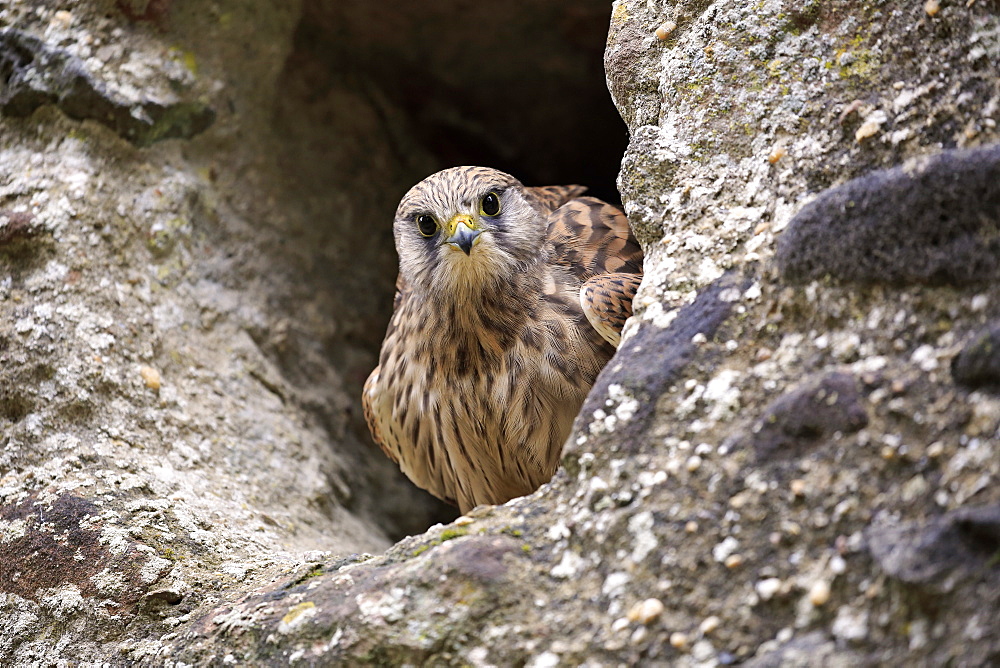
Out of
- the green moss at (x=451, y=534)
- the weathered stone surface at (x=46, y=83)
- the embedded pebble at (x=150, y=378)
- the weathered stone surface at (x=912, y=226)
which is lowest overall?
the green moss at (x=451, y=534)

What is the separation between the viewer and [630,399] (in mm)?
2062

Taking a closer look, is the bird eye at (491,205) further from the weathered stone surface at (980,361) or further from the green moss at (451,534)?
the weathered stone surface at (980,361)

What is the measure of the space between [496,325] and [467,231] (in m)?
0.33

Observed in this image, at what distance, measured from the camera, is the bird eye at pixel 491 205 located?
10.5 ft

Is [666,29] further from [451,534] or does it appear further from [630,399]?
[451,534]

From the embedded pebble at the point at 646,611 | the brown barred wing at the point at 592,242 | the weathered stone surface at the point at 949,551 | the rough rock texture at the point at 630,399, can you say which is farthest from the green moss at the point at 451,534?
the brown barred wing at the point at 592,242

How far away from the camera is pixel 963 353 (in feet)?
5.58

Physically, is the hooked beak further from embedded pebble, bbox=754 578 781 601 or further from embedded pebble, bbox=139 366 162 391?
embedded pebble, bbox=754 578 781 601

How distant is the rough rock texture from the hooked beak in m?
0.67

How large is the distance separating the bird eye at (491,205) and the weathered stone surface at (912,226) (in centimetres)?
138

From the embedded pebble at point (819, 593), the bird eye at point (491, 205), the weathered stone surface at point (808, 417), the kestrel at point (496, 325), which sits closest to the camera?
the embedded pebble at point (819, 593)

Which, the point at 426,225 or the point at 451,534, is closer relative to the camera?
the point at 451,534

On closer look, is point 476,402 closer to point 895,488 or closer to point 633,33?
point 633,33

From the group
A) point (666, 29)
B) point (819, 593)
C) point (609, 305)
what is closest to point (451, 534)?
point (819, 593)
